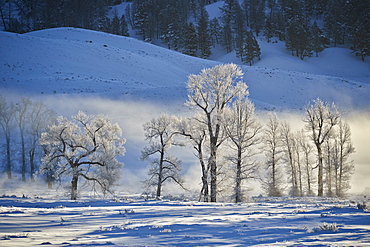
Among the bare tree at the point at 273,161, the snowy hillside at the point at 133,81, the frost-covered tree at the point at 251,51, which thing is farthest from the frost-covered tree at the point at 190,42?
the bare tree at the point at 273,161

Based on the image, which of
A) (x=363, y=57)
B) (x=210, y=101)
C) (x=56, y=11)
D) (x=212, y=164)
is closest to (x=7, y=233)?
(x=212, y=164)

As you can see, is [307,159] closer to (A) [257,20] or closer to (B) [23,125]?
(B) [23,125]

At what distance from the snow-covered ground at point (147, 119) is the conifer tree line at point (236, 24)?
714cm

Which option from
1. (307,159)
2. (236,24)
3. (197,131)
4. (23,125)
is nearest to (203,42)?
(236,24)

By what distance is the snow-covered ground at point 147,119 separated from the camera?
7891mm

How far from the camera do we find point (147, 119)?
41.0m

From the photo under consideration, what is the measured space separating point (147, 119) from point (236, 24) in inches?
4196

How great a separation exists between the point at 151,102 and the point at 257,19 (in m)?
104

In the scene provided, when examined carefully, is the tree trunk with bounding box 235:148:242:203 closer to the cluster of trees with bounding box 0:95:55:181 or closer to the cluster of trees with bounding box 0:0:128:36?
the cluster of trees with bounding box 0:95:55:181

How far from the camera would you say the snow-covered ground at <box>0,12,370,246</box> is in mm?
7891

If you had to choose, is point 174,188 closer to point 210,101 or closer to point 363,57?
point 210,101

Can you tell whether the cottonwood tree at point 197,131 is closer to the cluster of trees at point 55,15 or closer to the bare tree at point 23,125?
the bare tree at point 23,125

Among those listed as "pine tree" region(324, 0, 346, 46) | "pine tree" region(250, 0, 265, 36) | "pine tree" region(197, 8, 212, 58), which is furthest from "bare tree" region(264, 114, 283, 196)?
"pine tree" region(250, 0, 265, 36)

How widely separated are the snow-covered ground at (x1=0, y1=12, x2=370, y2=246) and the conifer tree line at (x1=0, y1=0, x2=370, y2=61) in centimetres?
714
